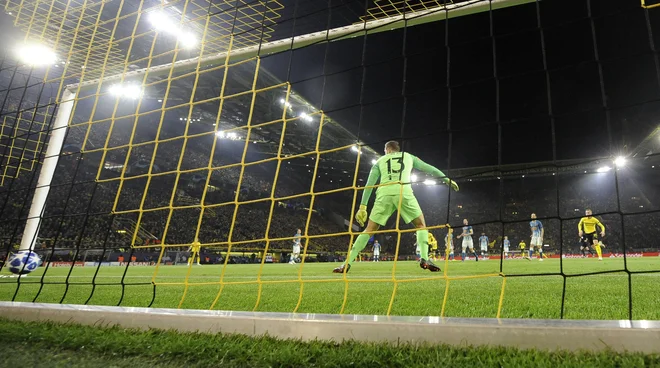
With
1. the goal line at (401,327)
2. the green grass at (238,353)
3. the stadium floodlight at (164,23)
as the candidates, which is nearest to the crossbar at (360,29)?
the stadium floodlight at (164,23)

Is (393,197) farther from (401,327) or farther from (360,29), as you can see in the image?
(401,327)

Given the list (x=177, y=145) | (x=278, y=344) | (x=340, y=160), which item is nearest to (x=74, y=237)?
(x=177, y=145)

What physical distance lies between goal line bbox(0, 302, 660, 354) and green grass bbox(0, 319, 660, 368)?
1.3 inches

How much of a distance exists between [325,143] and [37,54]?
19.9 metres

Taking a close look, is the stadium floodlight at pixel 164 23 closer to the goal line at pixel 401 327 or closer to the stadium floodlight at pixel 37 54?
the stadium floodlight at pixel 37 54

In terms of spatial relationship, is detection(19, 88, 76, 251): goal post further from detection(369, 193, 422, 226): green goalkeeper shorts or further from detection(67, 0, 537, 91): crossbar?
detection(369, 193, 422, 226): green goalkeeper shorts

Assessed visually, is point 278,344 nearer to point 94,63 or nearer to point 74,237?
point 94,63

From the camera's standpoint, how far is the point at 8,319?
205 cm

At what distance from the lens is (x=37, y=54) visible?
16.8 feet

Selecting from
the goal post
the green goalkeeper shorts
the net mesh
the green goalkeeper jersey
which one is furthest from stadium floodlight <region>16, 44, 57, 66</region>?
the green goalkeeper shorts

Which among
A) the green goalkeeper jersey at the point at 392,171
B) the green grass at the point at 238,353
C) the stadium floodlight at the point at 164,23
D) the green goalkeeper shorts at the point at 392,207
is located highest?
the stadium floodlight at the point at 164,23

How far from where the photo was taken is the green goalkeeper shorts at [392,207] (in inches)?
195

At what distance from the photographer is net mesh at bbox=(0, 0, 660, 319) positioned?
122 inches

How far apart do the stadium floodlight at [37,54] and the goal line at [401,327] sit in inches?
170
